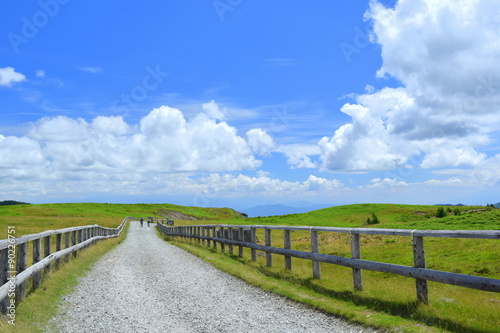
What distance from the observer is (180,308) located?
366 inches

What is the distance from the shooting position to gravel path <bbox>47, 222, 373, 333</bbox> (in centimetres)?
775

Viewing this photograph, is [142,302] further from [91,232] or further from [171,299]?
[91,232]

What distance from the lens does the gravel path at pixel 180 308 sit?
7.75 metres

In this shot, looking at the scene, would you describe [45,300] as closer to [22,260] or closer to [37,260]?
[22,260]

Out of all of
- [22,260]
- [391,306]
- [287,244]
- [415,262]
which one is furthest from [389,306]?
[22,260]

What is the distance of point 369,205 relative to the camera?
102750 millimetres

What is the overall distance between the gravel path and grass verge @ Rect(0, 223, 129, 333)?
229mm

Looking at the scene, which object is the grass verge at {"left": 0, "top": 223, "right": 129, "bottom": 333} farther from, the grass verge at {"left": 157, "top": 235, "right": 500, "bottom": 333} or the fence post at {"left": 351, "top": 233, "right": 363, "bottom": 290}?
the fence post at {"left": 351, "top": 233, "right": 363, "bottom": 290}

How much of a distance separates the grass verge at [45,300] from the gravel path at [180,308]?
0.75ft

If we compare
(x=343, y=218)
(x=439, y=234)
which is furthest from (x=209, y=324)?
(x=343, y=218)

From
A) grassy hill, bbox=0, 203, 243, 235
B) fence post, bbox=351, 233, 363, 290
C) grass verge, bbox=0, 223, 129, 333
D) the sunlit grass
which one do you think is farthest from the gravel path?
grassy hill, bbox=0, 203, 243, 235

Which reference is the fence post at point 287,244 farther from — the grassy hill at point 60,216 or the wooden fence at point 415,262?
the grassy hill at point 60,216

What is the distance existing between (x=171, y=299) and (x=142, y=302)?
716mm

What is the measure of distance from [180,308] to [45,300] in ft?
10.6
